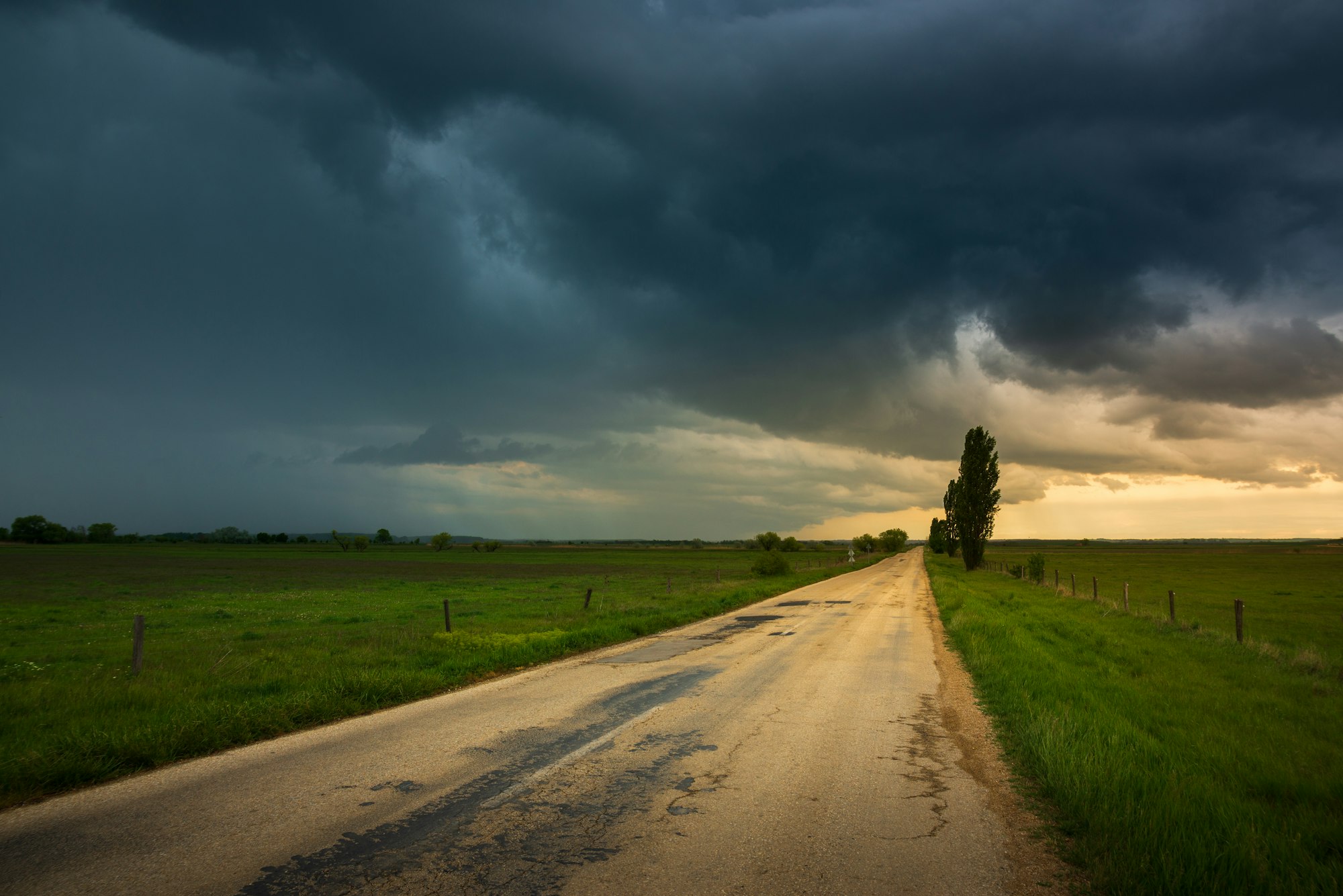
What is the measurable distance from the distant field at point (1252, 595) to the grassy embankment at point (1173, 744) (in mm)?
1851

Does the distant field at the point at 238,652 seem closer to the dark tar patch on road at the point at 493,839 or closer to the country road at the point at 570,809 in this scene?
the country road at the point at 570,809

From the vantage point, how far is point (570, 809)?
5.34 m

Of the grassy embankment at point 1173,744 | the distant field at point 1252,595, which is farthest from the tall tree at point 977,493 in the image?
the grassy embankment at point 1173,744

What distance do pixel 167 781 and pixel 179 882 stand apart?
2.65 meters

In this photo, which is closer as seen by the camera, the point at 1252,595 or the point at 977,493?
the point at 1252,595

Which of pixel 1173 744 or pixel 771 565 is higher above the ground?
pixel 1173 744

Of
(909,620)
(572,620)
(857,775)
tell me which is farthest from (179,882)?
(909,620)

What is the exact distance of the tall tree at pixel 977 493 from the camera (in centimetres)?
5809

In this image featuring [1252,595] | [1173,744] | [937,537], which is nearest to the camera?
[1173,744]

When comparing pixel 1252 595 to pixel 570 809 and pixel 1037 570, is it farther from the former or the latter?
pixel 570 809

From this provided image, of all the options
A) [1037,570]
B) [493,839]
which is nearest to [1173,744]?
[493,839]

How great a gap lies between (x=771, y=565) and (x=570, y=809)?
49345 mm

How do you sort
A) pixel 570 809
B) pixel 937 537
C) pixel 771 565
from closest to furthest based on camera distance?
1. pixel 570 809
2. pixel 771 565
3. pixel 937 537

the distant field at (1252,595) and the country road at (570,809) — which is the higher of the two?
the country road at (570,809)
